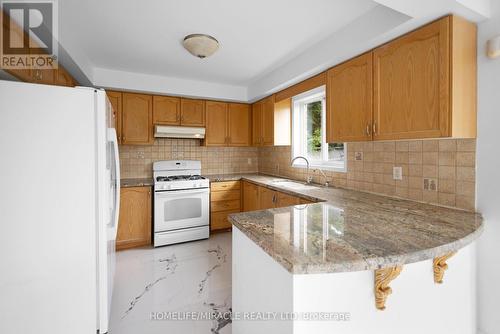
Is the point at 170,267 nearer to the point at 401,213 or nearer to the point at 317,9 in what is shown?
→ the point at 401,213

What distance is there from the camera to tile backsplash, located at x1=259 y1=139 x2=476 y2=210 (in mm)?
1537

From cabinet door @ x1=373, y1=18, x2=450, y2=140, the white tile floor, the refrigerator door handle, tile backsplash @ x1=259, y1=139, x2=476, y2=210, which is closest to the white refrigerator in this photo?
the refrigerator door handle

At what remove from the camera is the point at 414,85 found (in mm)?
1556

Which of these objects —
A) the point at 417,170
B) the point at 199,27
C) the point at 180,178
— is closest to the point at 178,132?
the point at 180,178

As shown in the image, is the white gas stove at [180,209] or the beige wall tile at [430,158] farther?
the white gas stove at [180,209]

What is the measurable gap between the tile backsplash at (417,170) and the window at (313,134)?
0.86 feet

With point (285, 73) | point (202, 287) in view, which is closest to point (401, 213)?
point (202, 287)

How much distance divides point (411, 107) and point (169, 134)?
2945 mm

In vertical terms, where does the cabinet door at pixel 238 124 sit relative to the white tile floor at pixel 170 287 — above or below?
above

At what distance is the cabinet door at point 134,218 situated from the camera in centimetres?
306

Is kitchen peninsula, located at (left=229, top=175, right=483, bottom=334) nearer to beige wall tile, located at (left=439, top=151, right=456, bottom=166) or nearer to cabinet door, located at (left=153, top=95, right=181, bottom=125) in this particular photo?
beige wall tile, located at (left=439, top=151, right=456, bottom=166)

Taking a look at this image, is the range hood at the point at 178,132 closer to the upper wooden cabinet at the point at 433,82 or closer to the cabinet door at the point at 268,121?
the cabinet door at the point at 268,121

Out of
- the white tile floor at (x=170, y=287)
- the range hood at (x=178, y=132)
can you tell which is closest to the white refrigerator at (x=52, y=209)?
the white tile floor at (x=170, y=287)

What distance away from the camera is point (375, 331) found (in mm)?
1000
